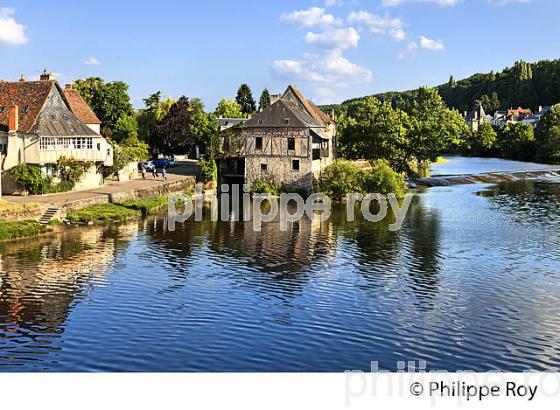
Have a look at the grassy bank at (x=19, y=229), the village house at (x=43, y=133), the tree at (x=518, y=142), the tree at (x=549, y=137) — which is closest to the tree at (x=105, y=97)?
the village house at (x=43, y=133)

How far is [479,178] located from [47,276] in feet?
184

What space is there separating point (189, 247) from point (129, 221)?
31.5 feet

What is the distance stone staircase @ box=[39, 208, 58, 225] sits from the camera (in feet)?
127

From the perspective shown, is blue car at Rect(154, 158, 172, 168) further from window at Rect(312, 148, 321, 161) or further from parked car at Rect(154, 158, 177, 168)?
window at Rect(312, 148, 321, 161)

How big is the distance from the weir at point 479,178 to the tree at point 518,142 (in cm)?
3523

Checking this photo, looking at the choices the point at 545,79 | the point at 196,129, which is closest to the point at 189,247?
the point at 196,129

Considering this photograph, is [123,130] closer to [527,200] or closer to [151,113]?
[151,113]

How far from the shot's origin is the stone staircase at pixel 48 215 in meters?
38.7

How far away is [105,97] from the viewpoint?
73000 mm

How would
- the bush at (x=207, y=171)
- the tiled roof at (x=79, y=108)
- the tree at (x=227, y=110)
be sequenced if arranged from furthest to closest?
the tree at (x=227, y=110) → the bush at (x=207, y=171) → the tiled roof at (x=79, y=108)

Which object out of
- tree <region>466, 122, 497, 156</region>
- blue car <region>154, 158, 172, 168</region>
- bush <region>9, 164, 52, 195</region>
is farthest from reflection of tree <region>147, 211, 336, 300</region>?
tree <region>466, 122, 497, 156</region>

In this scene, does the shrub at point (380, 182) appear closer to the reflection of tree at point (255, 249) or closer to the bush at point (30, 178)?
the reflection of tree at point (255, 249)

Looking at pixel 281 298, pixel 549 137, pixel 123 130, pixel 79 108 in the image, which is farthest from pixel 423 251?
pixel 549 137

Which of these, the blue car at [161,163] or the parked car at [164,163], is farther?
the parked car at [164,163]
